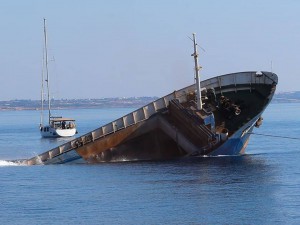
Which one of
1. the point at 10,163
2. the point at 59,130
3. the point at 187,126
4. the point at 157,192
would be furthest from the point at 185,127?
the point at 59,130

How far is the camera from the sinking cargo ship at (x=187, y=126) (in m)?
77.8

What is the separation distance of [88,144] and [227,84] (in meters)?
13.8

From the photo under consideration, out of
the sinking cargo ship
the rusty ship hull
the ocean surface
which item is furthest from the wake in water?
the sinking cargo ship

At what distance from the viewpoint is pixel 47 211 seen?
55438mm

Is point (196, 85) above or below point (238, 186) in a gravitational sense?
above

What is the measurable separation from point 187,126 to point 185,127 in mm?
310

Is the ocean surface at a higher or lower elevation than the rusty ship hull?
lower

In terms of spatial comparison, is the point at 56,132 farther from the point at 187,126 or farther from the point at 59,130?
the point at 187,126

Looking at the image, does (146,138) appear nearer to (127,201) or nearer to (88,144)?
(88,144)

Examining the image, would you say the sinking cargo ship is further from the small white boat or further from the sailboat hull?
the small white boat

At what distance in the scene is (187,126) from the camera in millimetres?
77375

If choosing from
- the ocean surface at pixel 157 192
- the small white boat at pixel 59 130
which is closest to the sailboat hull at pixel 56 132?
the small white boat at pixel 59 130

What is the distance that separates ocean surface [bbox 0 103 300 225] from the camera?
52781mm

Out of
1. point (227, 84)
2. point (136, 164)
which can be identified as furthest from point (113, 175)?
point (227, 84)
